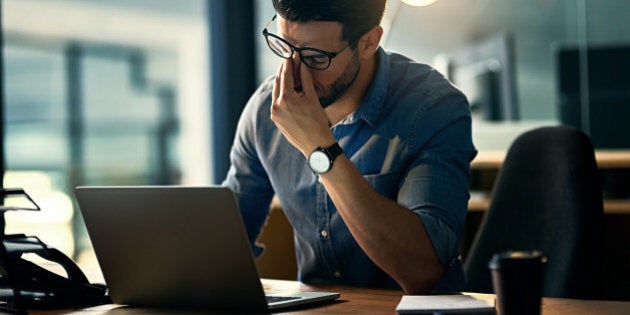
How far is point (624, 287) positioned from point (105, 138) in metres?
2.47

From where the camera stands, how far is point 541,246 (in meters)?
1.92

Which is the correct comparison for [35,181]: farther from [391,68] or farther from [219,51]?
[391,68]

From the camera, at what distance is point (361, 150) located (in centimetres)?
187

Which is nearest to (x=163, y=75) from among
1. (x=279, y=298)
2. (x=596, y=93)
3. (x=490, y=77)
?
(x=490, y=77)

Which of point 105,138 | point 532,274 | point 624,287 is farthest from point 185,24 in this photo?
point 532,274

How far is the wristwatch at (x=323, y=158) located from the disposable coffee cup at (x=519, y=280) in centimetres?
60

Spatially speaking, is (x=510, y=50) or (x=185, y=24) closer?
(x=510, y=50)

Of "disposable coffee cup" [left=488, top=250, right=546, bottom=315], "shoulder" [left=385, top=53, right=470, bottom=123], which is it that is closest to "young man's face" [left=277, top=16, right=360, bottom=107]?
"shoulder" [left=385, top=53, right=470, bottom=123]

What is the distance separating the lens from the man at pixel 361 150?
1615mm

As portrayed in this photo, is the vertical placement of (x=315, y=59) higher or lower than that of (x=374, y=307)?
higher

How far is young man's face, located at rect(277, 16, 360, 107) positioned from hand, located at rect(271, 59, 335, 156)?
2 centimetres

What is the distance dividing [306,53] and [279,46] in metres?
0.06

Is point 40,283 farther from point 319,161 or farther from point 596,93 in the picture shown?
point 596,93

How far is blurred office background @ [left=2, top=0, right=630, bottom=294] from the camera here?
3.54 m
